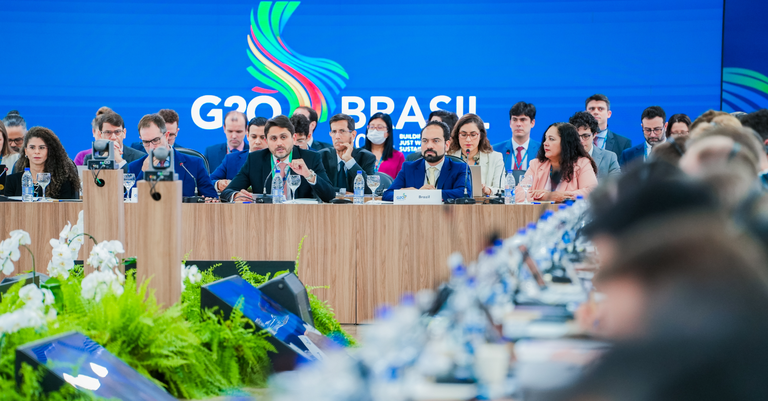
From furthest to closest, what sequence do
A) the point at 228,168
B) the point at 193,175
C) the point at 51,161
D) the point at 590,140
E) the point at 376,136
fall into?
the point at 376,136
the point at 228,168
the point at 590,140
the point at 193,175
the point at 51,161

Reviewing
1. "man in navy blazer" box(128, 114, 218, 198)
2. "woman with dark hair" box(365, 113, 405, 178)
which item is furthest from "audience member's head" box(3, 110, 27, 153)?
"woman with dark hair" box(365, 113, 405, 178)

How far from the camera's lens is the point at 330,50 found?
6824 millimetres

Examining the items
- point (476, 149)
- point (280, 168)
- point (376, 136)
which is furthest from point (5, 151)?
point (476, 149)

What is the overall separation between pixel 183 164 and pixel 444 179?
76.9 inches

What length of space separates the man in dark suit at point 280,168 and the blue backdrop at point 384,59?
2.26 m

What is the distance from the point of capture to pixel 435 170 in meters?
4.55

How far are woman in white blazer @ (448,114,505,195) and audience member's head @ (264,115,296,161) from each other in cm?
138

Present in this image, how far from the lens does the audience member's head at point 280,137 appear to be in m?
4.37

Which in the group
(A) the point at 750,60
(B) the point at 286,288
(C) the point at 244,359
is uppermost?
(A) the point at 750,60

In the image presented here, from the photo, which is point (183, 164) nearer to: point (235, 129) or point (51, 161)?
point (51, 161)

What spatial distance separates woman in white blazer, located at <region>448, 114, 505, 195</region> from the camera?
4910mm

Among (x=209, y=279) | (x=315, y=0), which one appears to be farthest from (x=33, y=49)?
(x=209, y=279)

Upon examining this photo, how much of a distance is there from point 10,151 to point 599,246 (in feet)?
20.5

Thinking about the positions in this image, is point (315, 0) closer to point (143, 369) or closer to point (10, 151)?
point (10, 151)
